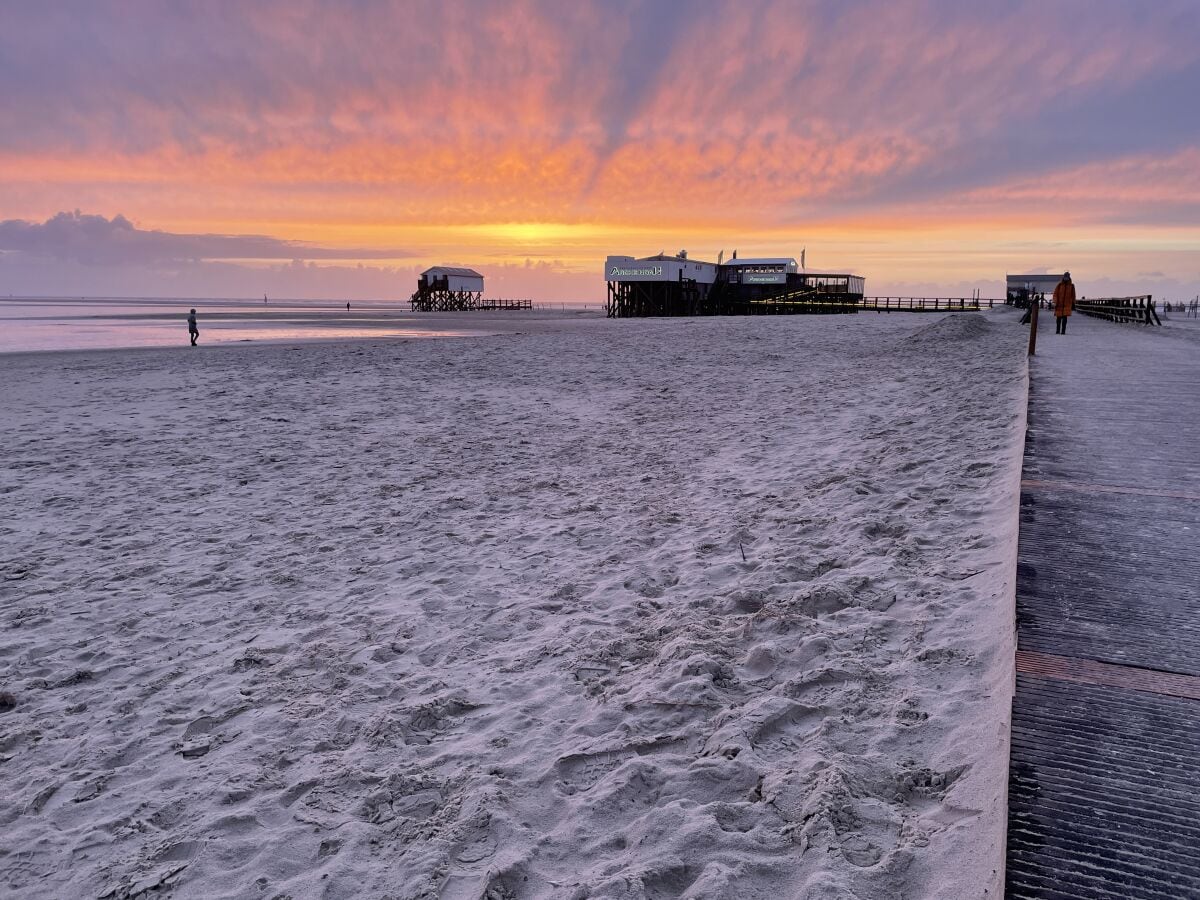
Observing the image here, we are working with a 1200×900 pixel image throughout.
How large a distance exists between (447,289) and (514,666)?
91544 mm

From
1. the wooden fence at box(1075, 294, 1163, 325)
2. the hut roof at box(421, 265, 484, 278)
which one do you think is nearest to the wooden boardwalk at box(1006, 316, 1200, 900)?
the wooden fence at box(1075, 294, 1163, 325)

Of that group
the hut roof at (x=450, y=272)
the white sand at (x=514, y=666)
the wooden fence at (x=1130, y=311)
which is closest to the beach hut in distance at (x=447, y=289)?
the hut roof at (x=450, y=272)

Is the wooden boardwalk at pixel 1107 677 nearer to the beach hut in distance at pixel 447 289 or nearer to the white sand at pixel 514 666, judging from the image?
the white sand at pixel 514 666

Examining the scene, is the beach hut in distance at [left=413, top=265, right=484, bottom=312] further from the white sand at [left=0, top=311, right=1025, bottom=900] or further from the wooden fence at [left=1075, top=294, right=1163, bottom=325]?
the white sand at [left=0, top=311, right=1025, bottom=900]

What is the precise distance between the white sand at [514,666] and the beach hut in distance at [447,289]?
8478 centimetres

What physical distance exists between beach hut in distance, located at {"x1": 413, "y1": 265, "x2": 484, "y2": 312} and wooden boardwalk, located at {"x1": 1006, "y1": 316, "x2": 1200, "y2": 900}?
90340 millimetres

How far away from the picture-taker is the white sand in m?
2.76

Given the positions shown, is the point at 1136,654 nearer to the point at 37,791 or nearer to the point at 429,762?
the point at 429,762

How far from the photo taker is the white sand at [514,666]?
2.76 meters

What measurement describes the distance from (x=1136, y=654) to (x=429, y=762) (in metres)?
3.08

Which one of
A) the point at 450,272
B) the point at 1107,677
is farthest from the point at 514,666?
the point at 450,272

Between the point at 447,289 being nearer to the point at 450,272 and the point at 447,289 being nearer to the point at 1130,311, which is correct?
the point at 450,272

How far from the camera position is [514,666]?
4277 mm

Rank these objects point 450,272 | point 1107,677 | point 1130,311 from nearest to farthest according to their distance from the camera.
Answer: point 1107,677
point 1130,311
point 450,272
